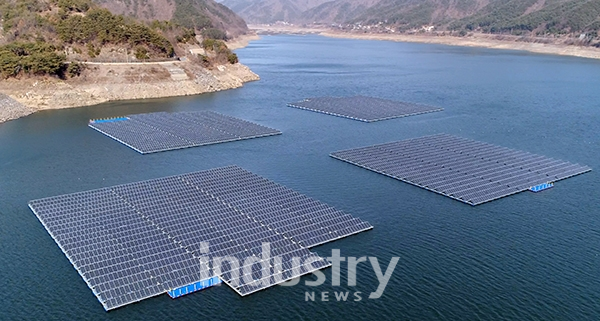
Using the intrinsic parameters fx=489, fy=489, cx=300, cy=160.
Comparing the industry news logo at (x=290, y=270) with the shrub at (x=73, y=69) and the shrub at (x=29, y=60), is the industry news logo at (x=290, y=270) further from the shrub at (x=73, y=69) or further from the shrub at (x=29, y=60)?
the shrub at (x=73, y=69)

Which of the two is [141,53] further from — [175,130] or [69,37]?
[175,130]

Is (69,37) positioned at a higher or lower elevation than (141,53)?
higher

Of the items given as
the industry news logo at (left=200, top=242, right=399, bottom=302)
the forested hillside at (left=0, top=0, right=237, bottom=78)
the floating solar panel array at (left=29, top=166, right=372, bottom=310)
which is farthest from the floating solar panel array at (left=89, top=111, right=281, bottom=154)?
the industry news logo at (left=200, top=242, right=399, bottom=302)

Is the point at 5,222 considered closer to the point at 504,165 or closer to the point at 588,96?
the point at 504,165

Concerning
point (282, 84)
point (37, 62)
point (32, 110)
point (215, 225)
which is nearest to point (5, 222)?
point (215, 225)

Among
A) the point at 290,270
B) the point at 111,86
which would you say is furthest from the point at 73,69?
the point at 290,270

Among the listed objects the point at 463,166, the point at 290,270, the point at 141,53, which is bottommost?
the point at 290,270

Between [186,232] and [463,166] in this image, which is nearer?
[186,232]
